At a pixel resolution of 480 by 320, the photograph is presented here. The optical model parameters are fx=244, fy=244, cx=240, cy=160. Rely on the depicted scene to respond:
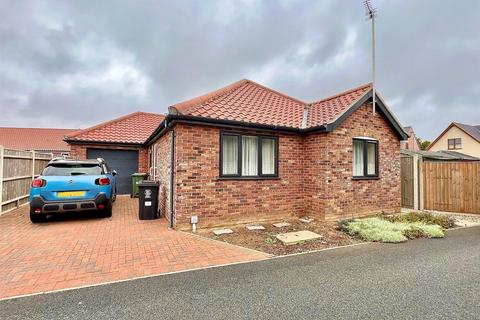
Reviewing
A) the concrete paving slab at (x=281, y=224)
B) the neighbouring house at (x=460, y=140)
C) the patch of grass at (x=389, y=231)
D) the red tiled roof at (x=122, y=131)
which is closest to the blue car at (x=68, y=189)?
the concrete paving slab at (x=281, y=224)

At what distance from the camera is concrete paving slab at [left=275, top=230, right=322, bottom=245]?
5.47 metres

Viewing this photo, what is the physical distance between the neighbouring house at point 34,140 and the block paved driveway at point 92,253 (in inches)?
1297

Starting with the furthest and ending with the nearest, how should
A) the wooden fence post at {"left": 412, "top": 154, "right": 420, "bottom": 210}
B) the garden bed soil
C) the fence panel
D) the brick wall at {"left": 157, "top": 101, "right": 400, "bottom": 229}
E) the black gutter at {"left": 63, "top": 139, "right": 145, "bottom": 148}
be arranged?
the black gutter at {"left": 63, "top": 139, "right": 145, "bottom": 148}
the fence panel
the wooden fence post at {"left": 412, "top": 154, "right": 420, "bottom": 210}
the brick wall at {"left": 157, "top": 101, "right": 400, "bottom": 229}
the garden bed soil

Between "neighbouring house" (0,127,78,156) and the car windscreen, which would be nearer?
the car windscreen

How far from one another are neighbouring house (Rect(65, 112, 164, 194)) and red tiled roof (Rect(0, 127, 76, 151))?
25.2 meters

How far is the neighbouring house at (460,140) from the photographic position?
29.7m

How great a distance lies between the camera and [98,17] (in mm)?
10445

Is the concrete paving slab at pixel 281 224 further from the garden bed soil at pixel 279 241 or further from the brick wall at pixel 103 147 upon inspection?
the brick wall at pixel 103 147

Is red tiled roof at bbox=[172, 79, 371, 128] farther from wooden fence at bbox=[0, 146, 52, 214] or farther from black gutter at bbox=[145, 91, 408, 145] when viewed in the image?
wooden fence at bbox=[0, 146, 52, 214]

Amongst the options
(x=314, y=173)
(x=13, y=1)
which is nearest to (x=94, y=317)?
(x=314, y=173)

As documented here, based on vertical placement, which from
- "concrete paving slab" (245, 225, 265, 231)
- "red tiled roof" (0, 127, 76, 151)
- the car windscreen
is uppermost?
"red tiled roof" (0, 127, 76, 151)

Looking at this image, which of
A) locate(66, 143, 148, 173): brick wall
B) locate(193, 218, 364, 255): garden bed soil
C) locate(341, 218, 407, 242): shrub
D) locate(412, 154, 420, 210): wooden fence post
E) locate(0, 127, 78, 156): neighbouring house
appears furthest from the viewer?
locate(0, 127, 78, 156): neighbouring house

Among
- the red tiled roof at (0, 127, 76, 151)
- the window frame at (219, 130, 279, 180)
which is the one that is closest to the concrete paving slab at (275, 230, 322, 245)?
the window frame at (219, 130, 279, 180)

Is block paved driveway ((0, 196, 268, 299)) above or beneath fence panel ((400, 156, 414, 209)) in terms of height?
beneath
